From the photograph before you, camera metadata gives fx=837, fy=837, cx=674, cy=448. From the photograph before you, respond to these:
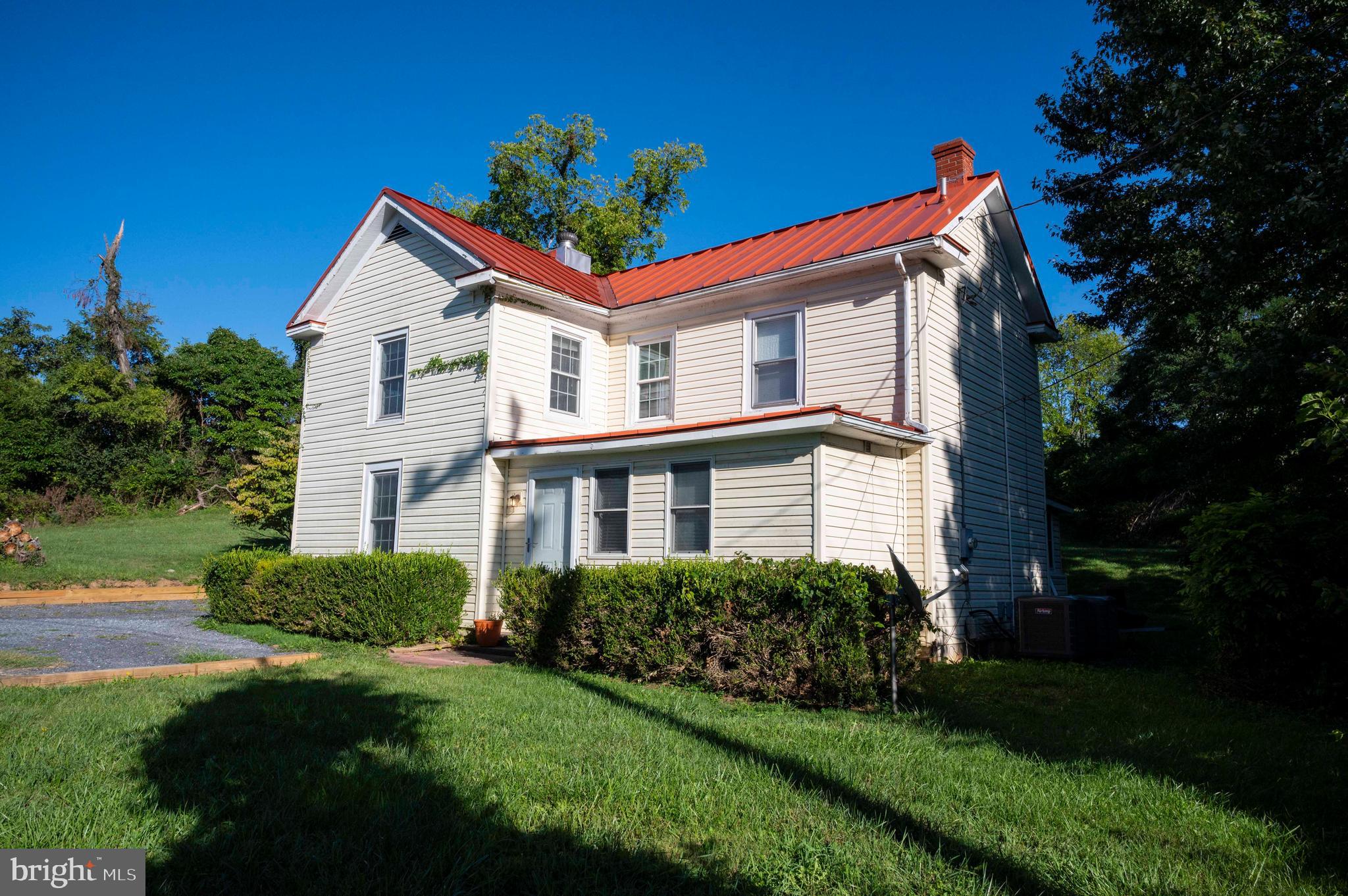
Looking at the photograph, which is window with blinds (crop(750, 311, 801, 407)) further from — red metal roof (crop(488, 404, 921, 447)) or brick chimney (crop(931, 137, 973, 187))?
brick chimney (crop(931, 137, 973, 187))

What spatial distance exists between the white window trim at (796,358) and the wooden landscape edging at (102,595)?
13198mm

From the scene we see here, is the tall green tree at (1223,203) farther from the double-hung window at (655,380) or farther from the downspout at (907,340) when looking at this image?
the double-hung window at (655,380)

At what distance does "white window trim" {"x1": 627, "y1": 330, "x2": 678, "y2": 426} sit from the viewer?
14516mm

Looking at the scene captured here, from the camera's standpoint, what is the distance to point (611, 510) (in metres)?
12.1

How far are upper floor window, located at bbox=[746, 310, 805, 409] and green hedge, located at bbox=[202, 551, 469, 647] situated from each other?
18.1 ft

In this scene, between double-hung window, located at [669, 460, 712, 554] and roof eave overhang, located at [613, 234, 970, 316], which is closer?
double-hung window, located at [669, 460, 712, 554]

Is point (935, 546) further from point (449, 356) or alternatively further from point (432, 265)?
point (432, 265)

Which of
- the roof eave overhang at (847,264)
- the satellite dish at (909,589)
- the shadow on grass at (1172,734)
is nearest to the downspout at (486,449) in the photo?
the roof eave overhang at (847,264)

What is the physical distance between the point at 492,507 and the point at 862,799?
9.42 metres

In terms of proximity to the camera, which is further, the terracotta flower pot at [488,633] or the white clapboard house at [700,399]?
the terracotta flower pot at [488,633]

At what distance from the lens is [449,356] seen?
1426cm

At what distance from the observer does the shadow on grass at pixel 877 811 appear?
3.77 meters

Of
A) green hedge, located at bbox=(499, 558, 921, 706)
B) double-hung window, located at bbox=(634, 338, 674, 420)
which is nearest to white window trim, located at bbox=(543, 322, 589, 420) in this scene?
double-hung window, located at bbox=(634, 338, 674, 420)

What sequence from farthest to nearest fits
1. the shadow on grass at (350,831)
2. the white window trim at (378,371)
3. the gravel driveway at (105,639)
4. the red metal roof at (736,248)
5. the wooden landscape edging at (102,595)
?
the wooden landscape edging at (102,595) → the white window trim at (378,371) → the red metal roof at (736,248) → the gravel driveway at (105,639) → the shadow on grass at (350,831)
